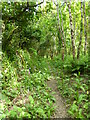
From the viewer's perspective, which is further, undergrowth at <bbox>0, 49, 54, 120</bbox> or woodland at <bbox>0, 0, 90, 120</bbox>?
woodland at <bbox>0, 0, 90, 120</bbox>

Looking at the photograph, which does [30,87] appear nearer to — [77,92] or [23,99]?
[23,99]

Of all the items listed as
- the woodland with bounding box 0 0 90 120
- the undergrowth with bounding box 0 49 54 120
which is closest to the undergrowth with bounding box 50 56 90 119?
the woodland with bounding box 0 0 90 120

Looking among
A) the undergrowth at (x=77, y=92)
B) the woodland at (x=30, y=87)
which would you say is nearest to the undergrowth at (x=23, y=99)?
the woodland at (x=30, y=87)

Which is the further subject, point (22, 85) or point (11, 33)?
point (11, 33)

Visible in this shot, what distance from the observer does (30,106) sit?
3.85 meters

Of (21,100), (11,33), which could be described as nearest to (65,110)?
(21,100)

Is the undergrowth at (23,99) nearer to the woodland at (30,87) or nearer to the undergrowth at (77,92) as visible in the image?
the woodland at (30,87)

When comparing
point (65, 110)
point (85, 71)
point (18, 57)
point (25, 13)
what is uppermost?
point (25, 13)

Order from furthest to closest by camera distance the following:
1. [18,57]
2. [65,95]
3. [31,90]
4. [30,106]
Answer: [18,57]
[31,90]
[65,95]
[30,106]

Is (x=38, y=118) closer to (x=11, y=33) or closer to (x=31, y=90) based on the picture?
(x=31, y=90)

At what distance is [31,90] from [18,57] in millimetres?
2724

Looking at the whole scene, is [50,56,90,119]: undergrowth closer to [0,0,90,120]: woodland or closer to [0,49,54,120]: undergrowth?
[0,0,90,120]: woodland

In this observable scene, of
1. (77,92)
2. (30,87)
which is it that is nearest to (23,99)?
(30,87)

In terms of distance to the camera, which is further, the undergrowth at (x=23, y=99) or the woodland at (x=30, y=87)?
the woodland at (x=30, y=87)
